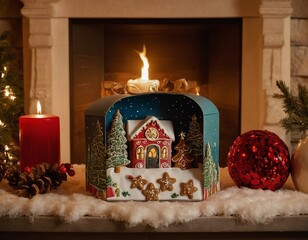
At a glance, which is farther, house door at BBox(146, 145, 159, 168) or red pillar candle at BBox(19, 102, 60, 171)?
red pillar candle at BBox(19, 102, 60, 171)

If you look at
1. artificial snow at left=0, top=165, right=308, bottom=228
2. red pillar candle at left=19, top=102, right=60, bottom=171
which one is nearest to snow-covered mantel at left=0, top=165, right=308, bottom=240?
artificial snow at left=0, top=165, right=308, bottom=228

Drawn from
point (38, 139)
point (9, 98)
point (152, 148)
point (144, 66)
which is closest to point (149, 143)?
point (152, 148)

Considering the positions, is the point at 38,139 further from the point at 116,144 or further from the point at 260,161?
the point at 260,161

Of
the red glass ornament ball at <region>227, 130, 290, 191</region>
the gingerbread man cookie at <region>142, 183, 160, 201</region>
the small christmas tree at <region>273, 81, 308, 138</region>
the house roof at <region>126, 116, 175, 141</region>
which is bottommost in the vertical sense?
the gingerbread man cookie at <region>142, 183, 160, 201</region>

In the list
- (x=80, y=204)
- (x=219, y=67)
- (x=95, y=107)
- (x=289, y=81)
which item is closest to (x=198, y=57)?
(x=219, y=67)

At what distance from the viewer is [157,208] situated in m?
1.13

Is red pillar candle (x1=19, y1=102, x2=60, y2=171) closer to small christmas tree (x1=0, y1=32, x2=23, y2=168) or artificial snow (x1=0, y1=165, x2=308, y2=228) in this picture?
artificial snow (x1=0, y1=165, x2=308, y2=228)

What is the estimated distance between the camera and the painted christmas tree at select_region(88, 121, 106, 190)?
121 centimetres

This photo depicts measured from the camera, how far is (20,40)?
2.25 meters

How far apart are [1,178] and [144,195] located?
46 cm

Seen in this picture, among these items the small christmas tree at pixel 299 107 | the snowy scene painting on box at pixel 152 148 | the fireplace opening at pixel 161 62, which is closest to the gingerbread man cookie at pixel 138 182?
the snowy scene painting on box at pixel 152 148

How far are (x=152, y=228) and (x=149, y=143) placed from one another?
0.22 metres

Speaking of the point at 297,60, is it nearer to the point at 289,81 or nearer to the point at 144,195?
the point at 289,81

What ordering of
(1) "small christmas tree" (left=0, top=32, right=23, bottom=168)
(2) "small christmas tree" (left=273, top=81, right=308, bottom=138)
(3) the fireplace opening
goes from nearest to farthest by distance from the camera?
(2) "small christmas tree" (left=273, top=81, right=308, bottom=138) < (1) "small christmas tree" (left=0, top=32, right=23, bottom=168) < (3) the fireplace opening
